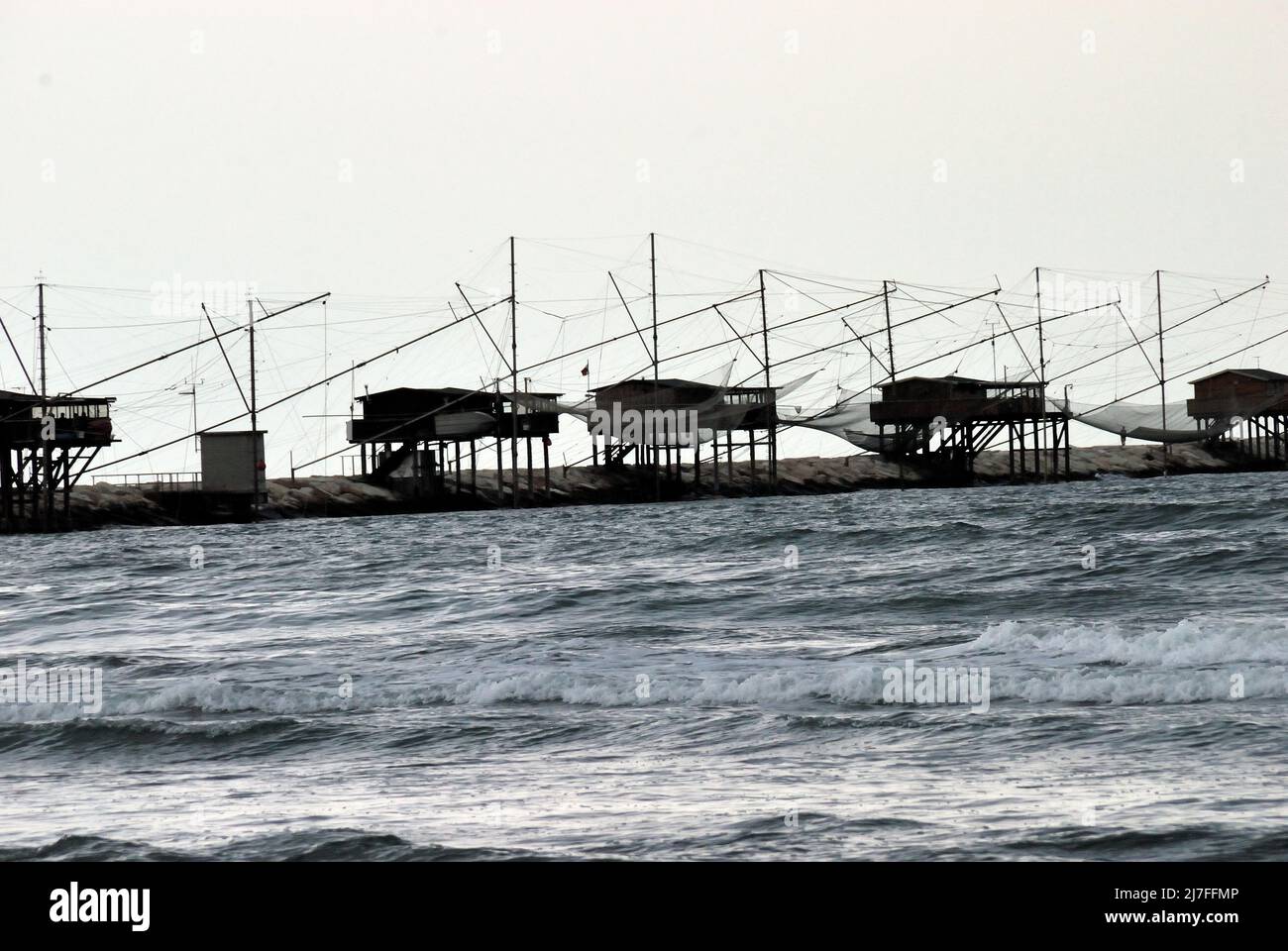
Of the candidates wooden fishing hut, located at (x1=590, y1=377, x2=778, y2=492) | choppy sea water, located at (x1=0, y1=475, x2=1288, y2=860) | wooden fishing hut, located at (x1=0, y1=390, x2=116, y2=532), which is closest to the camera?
choppy sea water, located at (x1=0, y1=475, x2=1288, y2=860)

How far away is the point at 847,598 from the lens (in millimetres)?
24781

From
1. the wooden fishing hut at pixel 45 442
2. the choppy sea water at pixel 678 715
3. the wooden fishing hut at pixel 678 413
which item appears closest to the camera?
the choppy sea water at pixel 678 715

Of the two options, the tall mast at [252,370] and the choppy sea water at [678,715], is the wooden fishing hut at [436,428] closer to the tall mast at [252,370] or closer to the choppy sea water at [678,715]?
the tall mast at [252,370]

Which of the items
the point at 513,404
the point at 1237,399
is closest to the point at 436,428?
the point at 513,404

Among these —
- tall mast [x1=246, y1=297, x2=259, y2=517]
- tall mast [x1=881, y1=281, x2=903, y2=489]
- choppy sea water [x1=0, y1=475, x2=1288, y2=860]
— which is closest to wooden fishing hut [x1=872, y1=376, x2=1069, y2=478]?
tall mast [x1=881, y1=281, x2=903, y2=489]

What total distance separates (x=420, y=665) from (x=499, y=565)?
17.2 m

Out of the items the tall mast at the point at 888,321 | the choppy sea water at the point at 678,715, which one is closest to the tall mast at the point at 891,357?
the tall mast at the point at 888,321

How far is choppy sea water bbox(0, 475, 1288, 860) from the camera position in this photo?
944cm

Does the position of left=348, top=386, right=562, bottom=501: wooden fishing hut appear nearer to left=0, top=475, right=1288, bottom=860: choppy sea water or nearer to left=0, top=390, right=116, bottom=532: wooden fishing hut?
left=0, top=390, right=116, bottom=532: wooden fishing hut

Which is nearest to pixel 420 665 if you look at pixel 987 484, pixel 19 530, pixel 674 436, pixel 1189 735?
pixel 1189 735

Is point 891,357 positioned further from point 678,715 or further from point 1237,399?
point 678,715

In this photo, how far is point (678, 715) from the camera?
14164mm

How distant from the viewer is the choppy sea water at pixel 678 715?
31.0 feet
